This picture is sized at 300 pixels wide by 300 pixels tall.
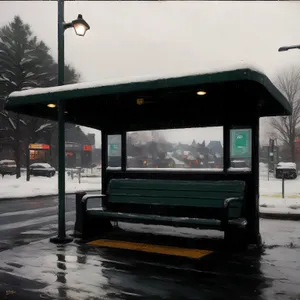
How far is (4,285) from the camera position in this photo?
4.73 m

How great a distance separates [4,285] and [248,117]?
512 cm

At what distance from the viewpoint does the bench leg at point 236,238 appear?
632cm

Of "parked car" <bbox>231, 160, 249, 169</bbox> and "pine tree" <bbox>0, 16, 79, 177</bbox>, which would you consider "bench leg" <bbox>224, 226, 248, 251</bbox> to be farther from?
"pine tree" <bbox>0, 16, 79, 177</bbox>

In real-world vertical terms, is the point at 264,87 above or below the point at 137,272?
above

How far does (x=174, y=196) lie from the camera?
7715 millimetres

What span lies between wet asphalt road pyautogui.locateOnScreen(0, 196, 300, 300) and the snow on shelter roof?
269 cm

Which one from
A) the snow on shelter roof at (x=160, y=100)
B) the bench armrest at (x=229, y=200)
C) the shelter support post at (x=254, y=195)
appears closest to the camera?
the snow on shelter roof at (x=160, y=100)

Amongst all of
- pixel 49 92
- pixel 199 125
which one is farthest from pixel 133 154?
pixel 49 92

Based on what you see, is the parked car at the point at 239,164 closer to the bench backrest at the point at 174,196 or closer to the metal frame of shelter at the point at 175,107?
the metal frame of shelter at the point at 175,107

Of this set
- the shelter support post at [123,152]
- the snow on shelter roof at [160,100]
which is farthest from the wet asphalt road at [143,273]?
the snow on shelter roof at [160,100]

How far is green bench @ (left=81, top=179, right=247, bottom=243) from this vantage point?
639cm

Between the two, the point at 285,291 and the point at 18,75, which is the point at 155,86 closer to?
the point at 285,291

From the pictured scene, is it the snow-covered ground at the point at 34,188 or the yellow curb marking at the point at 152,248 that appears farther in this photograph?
the snow-covered ground at the point at 34,188

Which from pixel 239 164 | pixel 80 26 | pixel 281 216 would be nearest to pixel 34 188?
pixel 281 216
